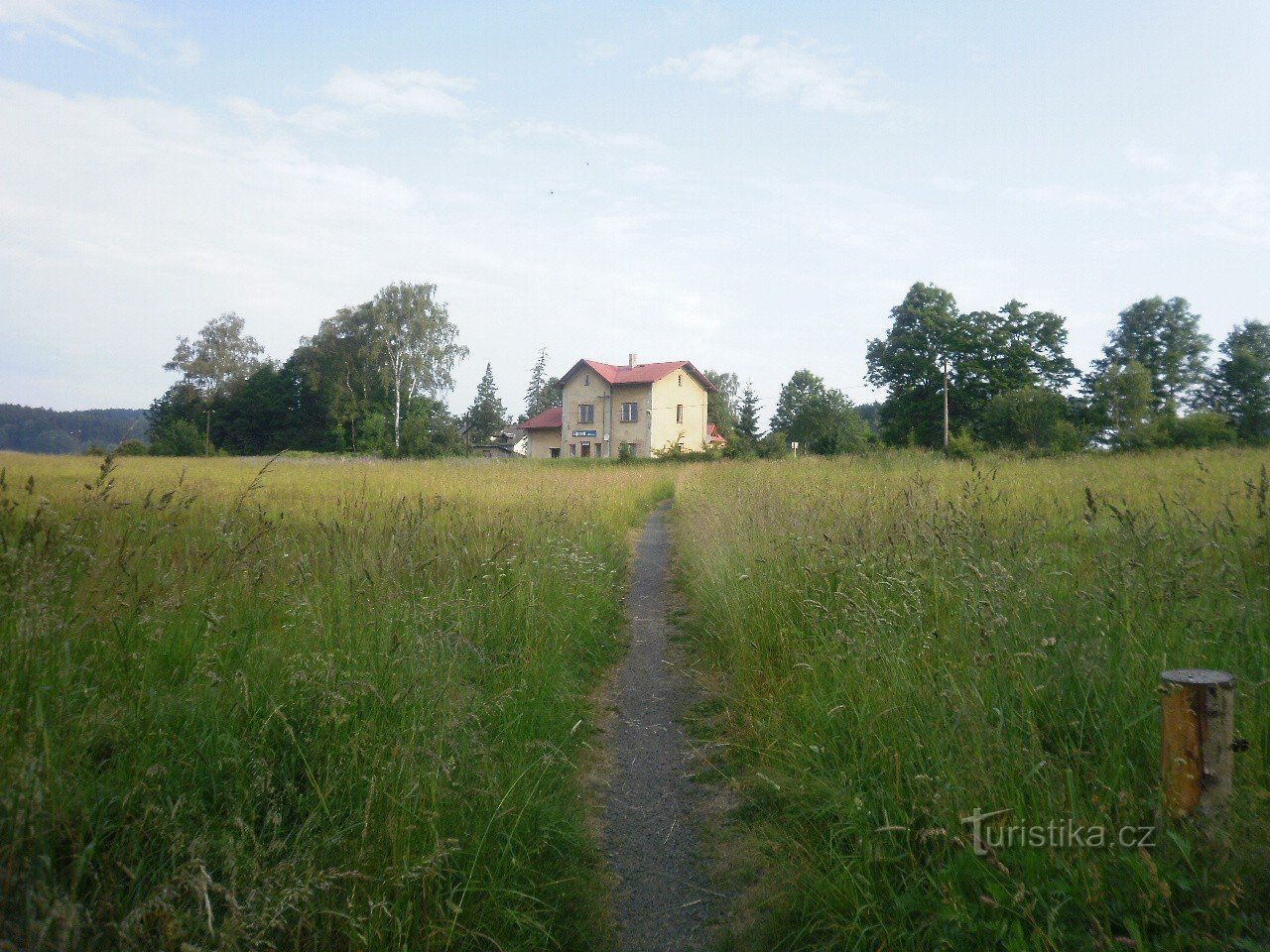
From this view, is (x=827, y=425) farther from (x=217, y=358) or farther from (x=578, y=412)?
(x=217, y=358)

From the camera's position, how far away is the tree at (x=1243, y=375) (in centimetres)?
3584

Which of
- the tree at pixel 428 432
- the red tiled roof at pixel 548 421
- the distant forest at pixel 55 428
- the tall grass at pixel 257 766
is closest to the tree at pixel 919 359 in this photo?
the red tiled roof at pixel 548 421

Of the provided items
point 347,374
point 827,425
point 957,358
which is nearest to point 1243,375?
point 957,358

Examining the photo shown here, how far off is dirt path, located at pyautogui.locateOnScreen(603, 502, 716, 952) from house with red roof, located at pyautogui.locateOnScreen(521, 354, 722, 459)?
152 feet

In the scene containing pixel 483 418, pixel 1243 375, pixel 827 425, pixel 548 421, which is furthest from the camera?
pixel 483 418

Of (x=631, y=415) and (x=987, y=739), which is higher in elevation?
(x=631, y=415)

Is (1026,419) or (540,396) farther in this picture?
(540,396)

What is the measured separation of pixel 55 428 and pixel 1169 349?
208ft

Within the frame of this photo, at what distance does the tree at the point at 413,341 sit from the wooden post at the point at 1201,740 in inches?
1932

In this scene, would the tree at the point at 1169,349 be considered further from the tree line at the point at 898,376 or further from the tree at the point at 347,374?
the tree at the point at 347,374

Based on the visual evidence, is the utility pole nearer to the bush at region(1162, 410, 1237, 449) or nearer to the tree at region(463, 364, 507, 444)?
the bush at region(1162, 410, 1237, 449)

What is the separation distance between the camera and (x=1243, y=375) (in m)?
42.1

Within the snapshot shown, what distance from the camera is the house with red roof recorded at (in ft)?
178

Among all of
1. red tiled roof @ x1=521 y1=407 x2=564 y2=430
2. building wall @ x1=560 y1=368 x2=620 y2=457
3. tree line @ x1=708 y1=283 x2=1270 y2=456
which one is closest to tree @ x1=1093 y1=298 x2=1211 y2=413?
tree line @ x1=708 y1=283 x2=1270 y2=456
